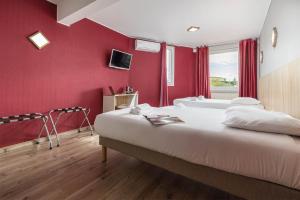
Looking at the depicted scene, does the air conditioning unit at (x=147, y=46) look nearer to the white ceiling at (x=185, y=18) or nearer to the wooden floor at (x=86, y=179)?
the white ceiling at (x=185, y=18)

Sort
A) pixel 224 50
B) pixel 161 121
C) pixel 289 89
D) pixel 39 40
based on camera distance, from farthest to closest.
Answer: pixel 224 50, pixel 39 40, pixel 289 89, pixel 161 121

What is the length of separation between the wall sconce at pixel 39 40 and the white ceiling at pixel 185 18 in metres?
0.80

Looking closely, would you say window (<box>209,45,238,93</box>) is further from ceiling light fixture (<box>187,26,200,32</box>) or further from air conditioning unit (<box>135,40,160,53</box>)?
air conditioning unit (<box>135,40,160,53</box>)

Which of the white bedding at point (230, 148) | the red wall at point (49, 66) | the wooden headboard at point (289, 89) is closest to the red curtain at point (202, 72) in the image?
the red wall at point (49, 66)

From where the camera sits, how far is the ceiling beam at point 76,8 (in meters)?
2.38

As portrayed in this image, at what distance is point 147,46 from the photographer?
15.6ft

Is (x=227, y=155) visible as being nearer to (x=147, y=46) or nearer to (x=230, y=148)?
(x=230, y=148)

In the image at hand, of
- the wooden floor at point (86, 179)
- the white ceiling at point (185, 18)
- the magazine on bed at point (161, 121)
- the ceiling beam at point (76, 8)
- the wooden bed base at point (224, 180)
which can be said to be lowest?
the wooden floor at point (86, 179)

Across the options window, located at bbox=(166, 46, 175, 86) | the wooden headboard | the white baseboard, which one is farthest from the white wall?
the white baseboard

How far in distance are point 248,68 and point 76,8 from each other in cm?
423

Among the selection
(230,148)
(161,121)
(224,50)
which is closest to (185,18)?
(224,50)

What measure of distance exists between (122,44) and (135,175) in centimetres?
348

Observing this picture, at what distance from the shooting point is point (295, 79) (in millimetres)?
1559

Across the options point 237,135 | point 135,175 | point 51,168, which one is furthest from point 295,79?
point 51,168
